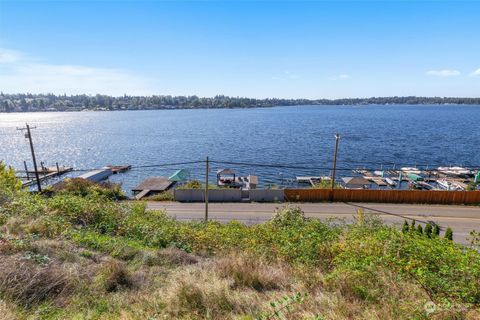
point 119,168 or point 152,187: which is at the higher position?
point 152,187

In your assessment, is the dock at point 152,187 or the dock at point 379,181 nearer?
the dock at point 152,187

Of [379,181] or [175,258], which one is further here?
[379,181]

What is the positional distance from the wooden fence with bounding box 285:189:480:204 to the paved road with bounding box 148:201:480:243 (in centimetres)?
82

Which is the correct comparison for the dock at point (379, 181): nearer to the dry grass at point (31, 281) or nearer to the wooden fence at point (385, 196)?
the wooden fence at point (385, 196)

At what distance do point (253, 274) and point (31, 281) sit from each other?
3947mm

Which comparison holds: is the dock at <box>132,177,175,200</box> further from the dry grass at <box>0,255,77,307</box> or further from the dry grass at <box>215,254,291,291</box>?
the dry grass at <box>215,254,291,291</box>

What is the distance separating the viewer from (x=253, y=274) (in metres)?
5.50

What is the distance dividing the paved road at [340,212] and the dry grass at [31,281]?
16621 mm

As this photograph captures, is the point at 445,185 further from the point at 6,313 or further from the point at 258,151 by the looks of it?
the point at 6,313


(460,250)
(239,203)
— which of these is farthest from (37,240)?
(239,203)

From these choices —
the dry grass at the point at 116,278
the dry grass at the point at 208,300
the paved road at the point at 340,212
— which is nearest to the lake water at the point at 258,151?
the paved road at the point at 340,212

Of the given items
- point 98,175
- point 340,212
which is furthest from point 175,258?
point 98,175

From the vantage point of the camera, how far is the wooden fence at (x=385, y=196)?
84.9 feet

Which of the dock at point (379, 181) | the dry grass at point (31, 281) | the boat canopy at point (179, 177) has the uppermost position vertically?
the dry grass at point (31, 281)
